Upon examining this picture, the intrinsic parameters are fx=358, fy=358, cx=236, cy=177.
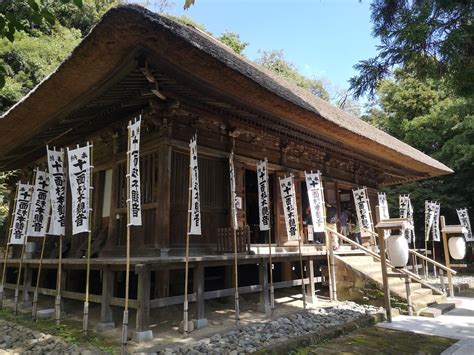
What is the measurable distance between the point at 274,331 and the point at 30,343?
3.43m

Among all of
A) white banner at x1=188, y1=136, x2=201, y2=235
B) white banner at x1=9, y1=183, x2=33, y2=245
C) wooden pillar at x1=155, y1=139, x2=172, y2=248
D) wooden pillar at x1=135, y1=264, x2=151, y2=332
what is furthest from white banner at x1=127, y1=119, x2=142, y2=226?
white banner at x1=9, y1=183, x2=33, y2=245

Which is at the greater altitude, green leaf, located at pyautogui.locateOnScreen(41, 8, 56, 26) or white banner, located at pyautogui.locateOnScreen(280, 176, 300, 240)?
green leaf, located at pyautogui.locateOnScreen(41, 8, 56, 26)

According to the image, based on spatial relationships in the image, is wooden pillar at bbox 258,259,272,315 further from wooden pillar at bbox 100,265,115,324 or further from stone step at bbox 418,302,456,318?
stone step at bbox 418,302,456,318

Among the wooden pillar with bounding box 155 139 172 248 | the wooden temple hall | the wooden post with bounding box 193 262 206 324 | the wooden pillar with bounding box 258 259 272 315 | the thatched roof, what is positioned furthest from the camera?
the wooden pillar with bounding box 258 259 272 315

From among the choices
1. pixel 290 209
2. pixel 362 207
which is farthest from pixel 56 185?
pixel 362 207

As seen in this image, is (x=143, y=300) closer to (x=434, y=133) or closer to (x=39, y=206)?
(x=39, y=206)

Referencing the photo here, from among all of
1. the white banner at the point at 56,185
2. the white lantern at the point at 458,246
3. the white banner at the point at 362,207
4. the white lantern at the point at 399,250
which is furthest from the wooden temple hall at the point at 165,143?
the white lantern at the point at 458,246

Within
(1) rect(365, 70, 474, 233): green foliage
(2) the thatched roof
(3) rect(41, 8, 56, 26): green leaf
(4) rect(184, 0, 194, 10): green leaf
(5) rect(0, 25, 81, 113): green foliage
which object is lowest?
(3) rect(41, 8, 56, 26): green leaf

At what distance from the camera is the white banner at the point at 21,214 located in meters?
7.14

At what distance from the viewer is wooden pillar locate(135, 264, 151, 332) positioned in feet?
15.0

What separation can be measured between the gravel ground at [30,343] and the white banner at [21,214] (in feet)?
6.21

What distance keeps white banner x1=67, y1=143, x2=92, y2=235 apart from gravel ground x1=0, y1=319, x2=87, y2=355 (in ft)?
5.00

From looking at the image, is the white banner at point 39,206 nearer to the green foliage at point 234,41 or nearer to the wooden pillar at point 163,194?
the wooden pillar at point 163,194

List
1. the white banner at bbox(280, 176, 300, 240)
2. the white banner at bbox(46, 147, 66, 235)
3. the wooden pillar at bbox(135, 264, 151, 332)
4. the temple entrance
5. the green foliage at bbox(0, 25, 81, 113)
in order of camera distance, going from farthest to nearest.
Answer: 1. the green foliage at bbox(0, 25, 81, 113)
2. the temple entrance
3. the white banner at bbox(280, 176, 300, 240)
4. the white banner at bbox(46, 147, 66, 235)
5. the wooden pillar at bbox(135, 264, 151, 332)
